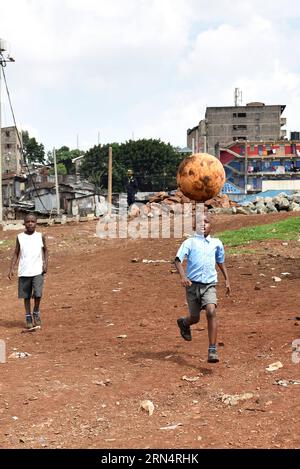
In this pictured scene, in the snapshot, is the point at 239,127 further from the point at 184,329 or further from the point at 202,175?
the point at 184,329

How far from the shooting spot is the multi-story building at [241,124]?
57.5 metres

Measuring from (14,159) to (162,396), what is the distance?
56.1 meters

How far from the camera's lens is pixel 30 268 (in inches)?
275

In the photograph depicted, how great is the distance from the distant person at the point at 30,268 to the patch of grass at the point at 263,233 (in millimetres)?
6860

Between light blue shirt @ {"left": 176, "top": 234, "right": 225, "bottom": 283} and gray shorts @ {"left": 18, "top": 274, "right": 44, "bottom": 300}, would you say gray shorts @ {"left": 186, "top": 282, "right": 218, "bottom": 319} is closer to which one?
light blue shirt @ {"left": 176, "top": 234, "right": 225, "bottom": 283}

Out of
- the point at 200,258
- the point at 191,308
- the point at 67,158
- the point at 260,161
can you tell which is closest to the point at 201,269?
the point at 200,258

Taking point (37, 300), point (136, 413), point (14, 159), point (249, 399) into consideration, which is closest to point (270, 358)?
point (249, 399)

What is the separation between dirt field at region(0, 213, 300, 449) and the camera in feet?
11.3

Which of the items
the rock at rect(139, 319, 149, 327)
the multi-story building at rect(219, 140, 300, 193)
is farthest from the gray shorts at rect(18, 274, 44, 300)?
the multi-story building at rect(219, 140, 300, 193)

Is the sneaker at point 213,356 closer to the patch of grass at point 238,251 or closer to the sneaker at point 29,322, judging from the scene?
the sneaker at point 29,322

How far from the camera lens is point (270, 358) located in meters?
4.99

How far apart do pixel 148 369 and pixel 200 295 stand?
2.67ft

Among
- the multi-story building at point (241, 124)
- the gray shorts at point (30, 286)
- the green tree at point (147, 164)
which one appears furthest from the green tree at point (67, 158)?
the gray shorts at point (30, 286)

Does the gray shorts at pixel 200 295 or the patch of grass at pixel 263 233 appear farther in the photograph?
the patch of grass at pixel 263 233
